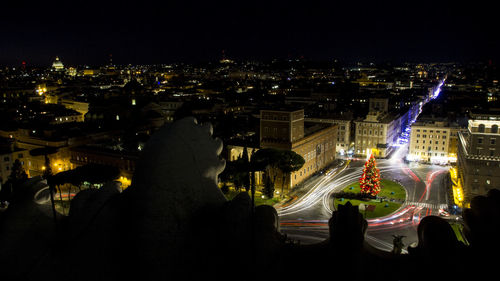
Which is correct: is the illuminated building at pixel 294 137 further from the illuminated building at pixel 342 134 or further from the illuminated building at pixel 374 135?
the illuminated building at pixel 374 135

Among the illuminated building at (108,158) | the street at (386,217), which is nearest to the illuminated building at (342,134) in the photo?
the street at (386,217)

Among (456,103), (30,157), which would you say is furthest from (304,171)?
(456,103)

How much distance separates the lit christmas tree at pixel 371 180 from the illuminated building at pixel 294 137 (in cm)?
902

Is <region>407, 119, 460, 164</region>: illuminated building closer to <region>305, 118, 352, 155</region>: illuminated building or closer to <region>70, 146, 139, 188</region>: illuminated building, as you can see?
<region>305, 118, 352, 155</region>: illuminated building

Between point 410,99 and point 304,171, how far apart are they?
67.8 m

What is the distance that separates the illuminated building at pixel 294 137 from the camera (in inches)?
1766

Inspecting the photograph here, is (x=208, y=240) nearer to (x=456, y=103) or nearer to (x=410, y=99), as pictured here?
(x=456, y=103)

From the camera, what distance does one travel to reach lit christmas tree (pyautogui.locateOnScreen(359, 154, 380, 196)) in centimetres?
3875

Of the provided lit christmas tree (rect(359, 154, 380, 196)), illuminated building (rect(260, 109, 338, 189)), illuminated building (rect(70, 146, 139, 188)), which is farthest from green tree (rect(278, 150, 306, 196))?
illuminated building (rect(70, 146, 139, 188))

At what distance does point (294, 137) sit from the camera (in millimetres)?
46062

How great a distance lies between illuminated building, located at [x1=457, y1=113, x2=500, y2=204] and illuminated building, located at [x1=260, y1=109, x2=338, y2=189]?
62.0 ft

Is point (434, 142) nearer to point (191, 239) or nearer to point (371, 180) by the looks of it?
point (371, 180)

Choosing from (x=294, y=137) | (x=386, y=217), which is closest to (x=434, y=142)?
(x=294, y=137)

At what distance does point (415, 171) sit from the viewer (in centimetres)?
5175
